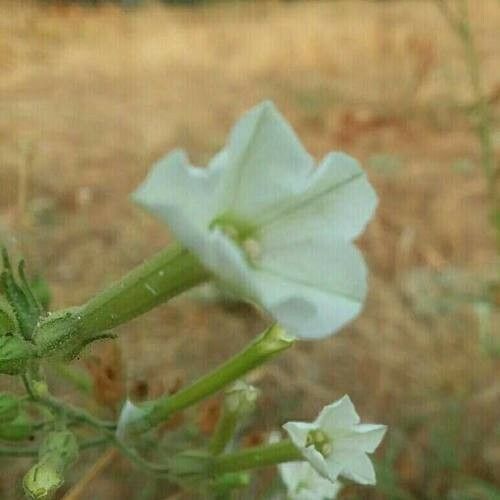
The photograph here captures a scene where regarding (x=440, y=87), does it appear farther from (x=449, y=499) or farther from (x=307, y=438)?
(x=307, y=438)

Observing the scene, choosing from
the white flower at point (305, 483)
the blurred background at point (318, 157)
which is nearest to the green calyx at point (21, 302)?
the blurred background at point (318, 157)

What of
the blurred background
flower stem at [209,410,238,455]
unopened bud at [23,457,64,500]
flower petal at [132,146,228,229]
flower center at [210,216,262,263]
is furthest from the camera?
Result: the blurred background

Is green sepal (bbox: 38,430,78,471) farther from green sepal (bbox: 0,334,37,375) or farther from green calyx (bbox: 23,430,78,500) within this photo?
green sepal (bbox: 0,334,37,375)

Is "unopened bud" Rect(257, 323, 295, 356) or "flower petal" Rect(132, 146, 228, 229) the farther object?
"unopened bud" Rect(257, 323, 295, 356)

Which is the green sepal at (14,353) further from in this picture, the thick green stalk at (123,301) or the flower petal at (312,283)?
the flower petal at (312,283)

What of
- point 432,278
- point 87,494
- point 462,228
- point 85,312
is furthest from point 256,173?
point 462,228

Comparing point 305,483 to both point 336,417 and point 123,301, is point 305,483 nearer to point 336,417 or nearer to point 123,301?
point 336,417

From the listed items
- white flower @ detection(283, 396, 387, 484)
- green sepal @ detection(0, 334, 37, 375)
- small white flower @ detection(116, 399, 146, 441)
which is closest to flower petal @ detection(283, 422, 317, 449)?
white flower @ detection(283, 396, 387, 484)
